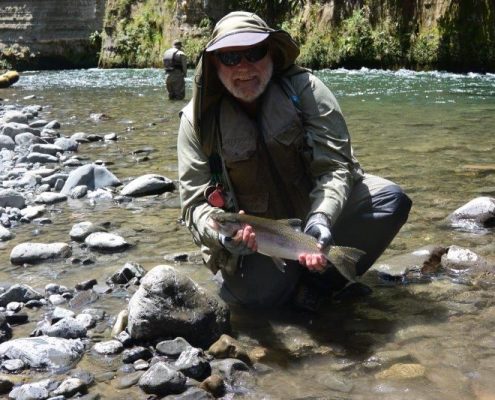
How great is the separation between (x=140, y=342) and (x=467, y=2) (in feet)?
75.6

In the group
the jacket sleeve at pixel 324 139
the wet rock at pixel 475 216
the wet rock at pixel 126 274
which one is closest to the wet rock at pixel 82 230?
the wet rock at pixel 126 274

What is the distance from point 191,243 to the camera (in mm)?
5402

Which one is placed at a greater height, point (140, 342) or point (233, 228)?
point (233, 228)

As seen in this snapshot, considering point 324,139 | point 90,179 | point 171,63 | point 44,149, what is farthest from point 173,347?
point 171,63

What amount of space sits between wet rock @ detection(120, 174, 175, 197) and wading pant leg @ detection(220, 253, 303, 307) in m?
3.11

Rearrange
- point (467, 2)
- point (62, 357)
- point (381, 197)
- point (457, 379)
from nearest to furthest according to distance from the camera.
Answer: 1. point (457, 379)
2. point (62, 357)
3. point (381, 197)
4. point (467, 2)

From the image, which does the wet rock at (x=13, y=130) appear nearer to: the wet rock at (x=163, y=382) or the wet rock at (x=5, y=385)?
the wet rock at (x=5, y=385)

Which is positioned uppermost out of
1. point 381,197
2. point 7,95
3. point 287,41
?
point 287,41

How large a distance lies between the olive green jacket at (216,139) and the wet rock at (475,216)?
1.77 metres

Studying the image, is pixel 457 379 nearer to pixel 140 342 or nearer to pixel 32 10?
pixel 140 342

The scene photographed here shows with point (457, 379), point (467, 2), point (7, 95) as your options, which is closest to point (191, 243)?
point (457, 379)

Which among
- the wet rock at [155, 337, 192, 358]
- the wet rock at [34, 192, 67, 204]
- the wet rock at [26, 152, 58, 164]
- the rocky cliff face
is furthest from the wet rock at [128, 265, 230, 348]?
the rocky cliff face

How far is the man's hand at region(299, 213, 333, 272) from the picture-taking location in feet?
10.7

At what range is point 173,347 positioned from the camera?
336 cm
